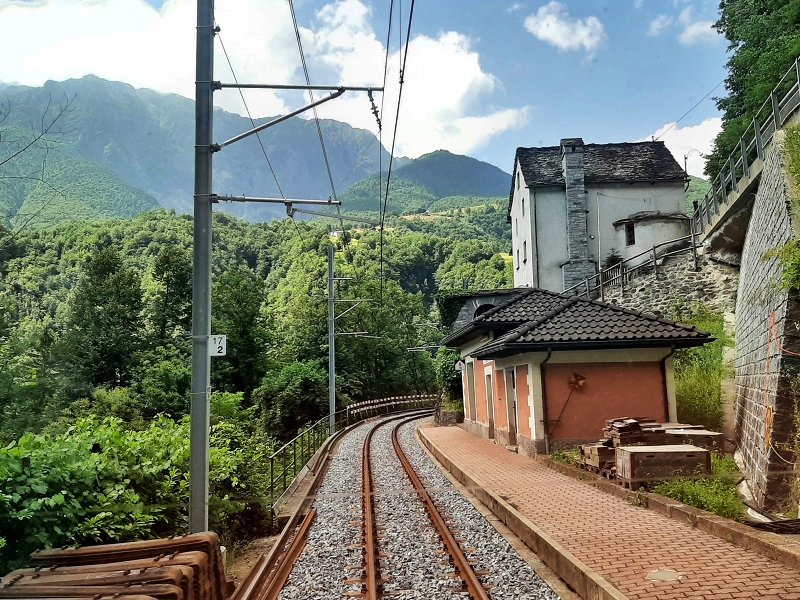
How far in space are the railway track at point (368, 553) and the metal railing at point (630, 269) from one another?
12.5 meters

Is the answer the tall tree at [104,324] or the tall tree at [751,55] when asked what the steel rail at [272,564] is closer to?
the tall tree at [751,55]

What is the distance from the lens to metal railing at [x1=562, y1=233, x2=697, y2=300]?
23.4 m

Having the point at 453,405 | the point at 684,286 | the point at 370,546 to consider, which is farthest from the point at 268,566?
the point at 453,405

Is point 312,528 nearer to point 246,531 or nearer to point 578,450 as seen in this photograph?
point 246,531

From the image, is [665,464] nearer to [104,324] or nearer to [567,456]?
[567,456]

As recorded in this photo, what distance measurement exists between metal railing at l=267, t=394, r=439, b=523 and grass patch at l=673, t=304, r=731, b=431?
30.7 ft

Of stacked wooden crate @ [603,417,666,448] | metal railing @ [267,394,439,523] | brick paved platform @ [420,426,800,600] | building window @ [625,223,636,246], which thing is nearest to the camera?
brick paved platform @ [420,426,800,600]

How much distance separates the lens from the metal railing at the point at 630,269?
921 inches

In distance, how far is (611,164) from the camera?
112 ft

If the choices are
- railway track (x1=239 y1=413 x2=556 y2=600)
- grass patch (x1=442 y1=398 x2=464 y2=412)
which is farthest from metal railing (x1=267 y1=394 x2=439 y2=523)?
grass patch (x1=442 y1=398 x2=464 y2=412)

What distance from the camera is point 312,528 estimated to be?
906 centimetres

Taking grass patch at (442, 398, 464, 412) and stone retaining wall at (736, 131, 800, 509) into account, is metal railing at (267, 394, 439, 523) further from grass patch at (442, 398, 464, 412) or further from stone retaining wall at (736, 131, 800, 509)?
stone retaining wall at (736, 131, 800, 509)

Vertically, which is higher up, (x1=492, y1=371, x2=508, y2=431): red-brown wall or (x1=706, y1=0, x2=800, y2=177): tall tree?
(x1=706, y1=0, x2=800, y2=177): tall tree

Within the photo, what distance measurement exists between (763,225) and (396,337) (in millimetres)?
38133
